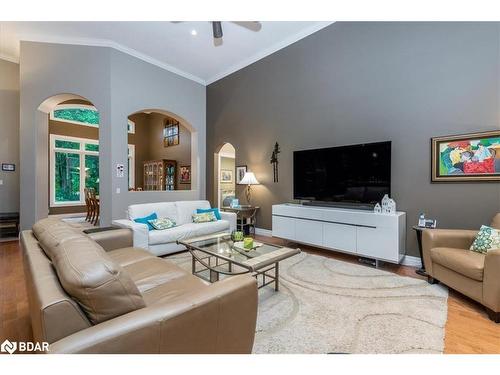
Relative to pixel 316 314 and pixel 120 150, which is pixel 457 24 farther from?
pixel 120 150

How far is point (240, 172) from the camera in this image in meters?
5.54

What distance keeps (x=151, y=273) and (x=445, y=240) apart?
9.62 feet

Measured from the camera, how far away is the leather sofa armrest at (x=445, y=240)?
8.26 feet

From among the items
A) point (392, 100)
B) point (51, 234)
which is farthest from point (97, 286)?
point (392, 100)

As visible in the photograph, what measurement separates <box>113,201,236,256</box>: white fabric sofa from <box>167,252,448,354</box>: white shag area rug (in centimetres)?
160

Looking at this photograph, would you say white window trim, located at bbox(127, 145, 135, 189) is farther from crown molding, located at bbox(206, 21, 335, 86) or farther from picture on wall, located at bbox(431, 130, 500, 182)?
picture on wall, located at bbox(431, 130, 500, 182)

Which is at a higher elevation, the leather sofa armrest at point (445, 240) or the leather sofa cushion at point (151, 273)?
the leather sofa armrest at point (445, 240)

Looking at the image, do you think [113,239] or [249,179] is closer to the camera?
[113,239]

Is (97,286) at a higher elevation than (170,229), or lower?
higher

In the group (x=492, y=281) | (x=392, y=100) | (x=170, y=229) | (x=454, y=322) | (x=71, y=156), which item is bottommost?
(x=454, y=322)

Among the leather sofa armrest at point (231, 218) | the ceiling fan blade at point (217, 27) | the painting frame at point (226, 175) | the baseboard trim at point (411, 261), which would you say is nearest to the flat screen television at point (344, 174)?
the baseboard trim at point (411, 261)

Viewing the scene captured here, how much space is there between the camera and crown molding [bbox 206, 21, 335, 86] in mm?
4156

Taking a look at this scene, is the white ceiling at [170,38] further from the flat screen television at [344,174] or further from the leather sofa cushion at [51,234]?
the leather sofa cushion at [51,234]

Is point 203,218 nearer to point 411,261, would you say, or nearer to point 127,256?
point 127,256
